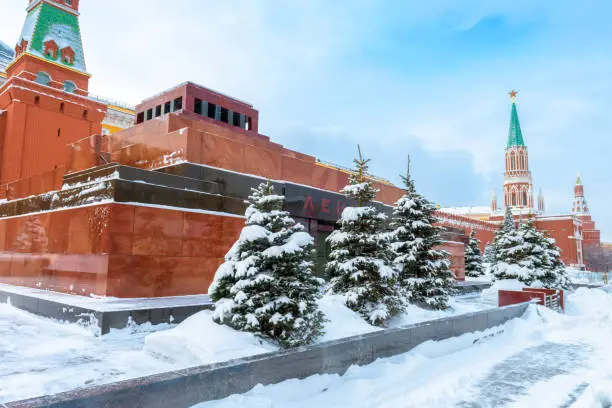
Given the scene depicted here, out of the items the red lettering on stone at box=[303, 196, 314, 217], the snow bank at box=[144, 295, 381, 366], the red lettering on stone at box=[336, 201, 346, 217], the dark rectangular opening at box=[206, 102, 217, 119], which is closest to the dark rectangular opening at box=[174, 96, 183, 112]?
the dark rectangular opening at box=[206, 102, 217, 119]

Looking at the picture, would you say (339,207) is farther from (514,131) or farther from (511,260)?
(514,131)

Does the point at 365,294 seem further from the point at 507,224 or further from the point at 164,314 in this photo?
the point at 507,224

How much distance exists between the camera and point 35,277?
1400 centimetres

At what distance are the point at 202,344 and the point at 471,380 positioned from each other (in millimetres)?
4277

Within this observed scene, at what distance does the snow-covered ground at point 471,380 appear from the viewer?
5234 millimetres

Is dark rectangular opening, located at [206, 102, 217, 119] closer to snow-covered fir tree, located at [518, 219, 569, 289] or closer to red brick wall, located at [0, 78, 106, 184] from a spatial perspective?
red brick wall, located at [0, 78, 106, 184]

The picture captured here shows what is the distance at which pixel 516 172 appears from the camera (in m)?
86.8

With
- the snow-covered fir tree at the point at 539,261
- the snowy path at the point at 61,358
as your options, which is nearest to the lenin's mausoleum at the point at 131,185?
the snowy path at the point at 61,358

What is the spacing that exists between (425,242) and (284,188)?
219 inches

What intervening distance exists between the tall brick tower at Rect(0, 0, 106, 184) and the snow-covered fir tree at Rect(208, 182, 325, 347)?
23.7 m

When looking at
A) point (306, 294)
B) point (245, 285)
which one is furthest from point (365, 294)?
point (245, 285)

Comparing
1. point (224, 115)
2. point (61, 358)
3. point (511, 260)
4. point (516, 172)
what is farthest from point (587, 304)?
point (516, 172)

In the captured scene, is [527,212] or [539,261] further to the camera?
[527,212]

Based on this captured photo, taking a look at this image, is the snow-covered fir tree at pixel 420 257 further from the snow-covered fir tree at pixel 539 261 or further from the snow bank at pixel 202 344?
the snow-covered fir tree at pixel 539 261
